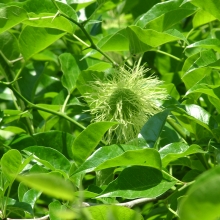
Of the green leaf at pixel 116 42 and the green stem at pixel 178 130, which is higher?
the green leaf at pixel 116 42

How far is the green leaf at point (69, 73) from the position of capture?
1.32m

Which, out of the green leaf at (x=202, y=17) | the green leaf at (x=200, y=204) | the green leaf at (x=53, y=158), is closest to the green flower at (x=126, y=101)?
the green leaf at (x=53, y=158)

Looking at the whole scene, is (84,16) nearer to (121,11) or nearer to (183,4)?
(121,11)

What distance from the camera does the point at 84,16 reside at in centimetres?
150

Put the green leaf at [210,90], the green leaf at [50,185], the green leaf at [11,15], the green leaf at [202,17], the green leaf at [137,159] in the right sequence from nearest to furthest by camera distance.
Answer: the green leaf at [50,185] < the green leaf at [137,159] < the green leaf at [210,90] < the green leaf at [11,15] < the green leaf at [202,17]

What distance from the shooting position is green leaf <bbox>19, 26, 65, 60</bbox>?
111 centimetres

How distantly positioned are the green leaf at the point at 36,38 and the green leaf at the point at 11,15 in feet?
0.30

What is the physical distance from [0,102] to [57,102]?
0.43 metres

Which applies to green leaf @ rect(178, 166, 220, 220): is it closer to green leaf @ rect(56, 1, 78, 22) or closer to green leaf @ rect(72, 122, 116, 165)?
green leaf @ rect(72, 122, 116, 165)

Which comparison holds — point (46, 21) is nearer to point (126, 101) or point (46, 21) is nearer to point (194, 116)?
point (126, 101)

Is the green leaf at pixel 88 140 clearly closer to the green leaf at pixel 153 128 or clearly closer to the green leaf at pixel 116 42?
the green leaf at pixel 153 128

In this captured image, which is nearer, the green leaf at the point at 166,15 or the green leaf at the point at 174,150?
the green leaf at the point at 174,150

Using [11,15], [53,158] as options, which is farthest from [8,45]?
[53,158]

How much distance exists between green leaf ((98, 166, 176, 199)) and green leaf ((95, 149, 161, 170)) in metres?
0.03
